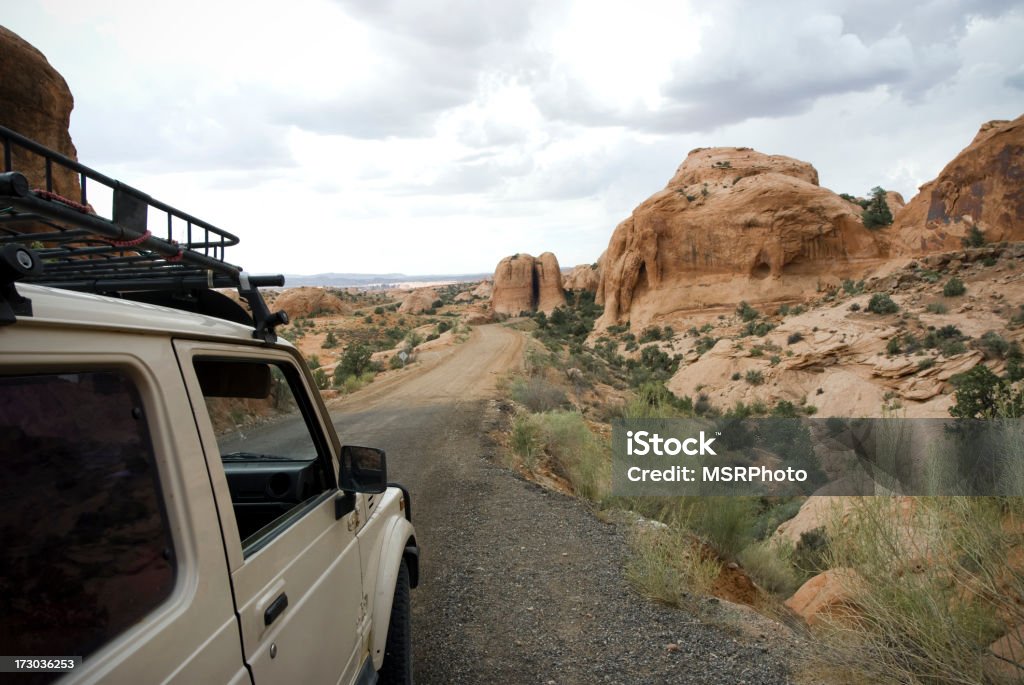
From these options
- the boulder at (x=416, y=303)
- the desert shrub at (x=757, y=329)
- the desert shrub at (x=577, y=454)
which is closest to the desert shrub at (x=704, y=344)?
the desert shrub at (x=757, y=329)

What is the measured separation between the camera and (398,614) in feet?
10.6

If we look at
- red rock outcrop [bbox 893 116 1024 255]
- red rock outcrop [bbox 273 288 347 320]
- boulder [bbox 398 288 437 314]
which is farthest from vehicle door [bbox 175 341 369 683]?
boulder [bbox 398 288 437 314]

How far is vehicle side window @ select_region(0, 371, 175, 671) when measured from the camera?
110 centimetres

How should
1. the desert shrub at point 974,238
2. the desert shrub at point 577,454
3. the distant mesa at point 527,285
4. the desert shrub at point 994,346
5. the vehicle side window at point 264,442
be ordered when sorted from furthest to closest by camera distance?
the distant mesa at point 527,285
the desert shrub at point 974,238
the desert shrub at point 994,346
the desert shrub at point 577,454
the vehicle side window at point 264,442

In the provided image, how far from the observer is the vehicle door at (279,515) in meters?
1.67

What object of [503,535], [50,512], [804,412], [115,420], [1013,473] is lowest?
[804,412]

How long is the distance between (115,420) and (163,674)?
53cm

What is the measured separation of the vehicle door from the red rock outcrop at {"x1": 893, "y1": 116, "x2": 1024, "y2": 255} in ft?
129

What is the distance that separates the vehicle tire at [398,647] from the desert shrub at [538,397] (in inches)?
457

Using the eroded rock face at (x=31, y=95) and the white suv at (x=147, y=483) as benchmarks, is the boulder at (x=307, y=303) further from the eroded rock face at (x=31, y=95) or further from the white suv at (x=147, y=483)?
the white suv at (x=147, y=483)

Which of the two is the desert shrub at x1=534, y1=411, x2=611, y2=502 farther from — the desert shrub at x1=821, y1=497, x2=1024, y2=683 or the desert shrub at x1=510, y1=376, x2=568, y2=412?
the desert shrub at x1=821, y1=497, x2=1024, y2=683

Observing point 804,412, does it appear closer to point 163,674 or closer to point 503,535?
point 503,535

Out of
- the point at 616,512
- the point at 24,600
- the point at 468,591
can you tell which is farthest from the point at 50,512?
the point at 616,512

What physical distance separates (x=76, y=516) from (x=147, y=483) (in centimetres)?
19
